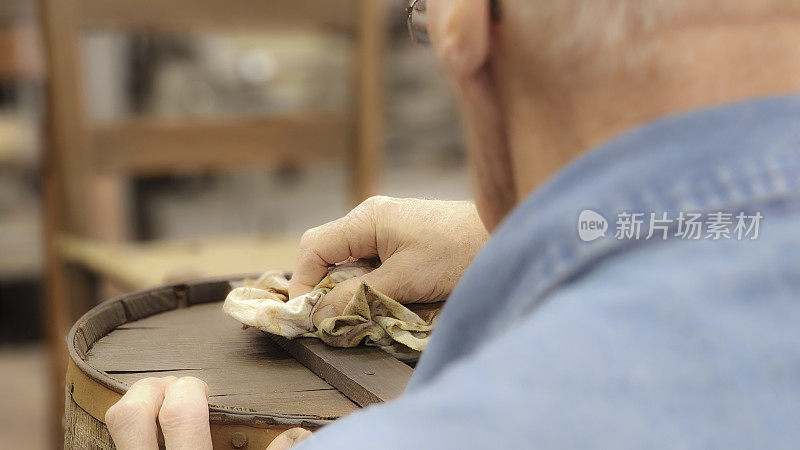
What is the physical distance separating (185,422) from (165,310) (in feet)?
1.37

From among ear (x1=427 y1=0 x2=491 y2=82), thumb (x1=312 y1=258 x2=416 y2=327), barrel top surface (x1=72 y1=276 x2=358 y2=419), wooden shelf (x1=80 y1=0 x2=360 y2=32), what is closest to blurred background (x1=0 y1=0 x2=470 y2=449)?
wooden shelf (x1=80 y1=0 x2=360 y2=32)

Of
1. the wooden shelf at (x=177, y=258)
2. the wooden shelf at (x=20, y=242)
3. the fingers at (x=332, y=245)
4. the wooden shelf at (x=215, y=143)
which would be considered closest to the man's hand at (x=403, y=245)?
the fingers at (x=332, y=245)

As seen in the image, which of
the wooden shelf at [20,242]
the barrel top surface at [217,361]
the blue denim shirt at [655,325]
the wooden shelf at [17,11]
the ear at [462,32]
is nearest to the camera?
the blue denim shirt at [655,325]

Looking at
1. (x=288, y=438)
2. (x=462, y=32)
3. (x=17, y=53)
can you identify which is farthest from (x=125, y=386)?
(x=17, y=53)

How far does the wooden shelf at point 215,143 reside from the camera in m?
2.99

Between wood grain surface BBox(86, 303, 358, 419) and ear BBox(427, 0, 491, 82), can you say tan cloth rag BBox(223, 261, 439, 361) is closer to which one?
wood grain surface BBox(86, 303, 358, 419)

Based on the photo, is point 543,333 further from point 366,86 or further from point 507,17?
point 366,86

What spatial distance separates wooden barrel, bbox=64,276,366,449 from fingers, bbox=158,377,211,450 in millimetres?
13

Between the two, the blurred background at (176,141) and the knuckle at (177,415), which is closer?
the knuckle at (177,415)

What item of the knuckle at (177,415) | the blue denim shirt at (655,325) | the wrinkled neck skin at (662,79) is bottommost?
the knuckle at (177,415)

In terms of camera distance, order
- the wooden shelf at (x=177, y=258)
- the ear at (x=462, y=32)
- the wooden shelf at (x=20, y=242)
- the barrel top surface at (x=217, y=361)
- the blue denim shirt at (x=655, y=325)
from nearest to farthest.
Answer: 1. the blue denim shirt at (x=655, y=325)
2. the ear at (x=462, y=32)
3. the barrel top surface at (x=217, y=361)
4. the wooden shelf at (x=177, y=258)
5. the wooden shelf at (x=20, y=242)

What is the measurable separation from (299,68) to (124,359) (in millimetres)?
2926

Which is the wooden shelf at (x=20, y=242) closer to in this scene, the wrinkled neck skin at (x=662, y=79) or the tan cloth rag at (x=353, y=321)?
the tan cloth rag at (x=353, y=321)

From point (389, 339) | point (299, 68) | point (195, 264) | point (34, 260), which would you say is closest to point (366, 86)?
point (299, 68)
